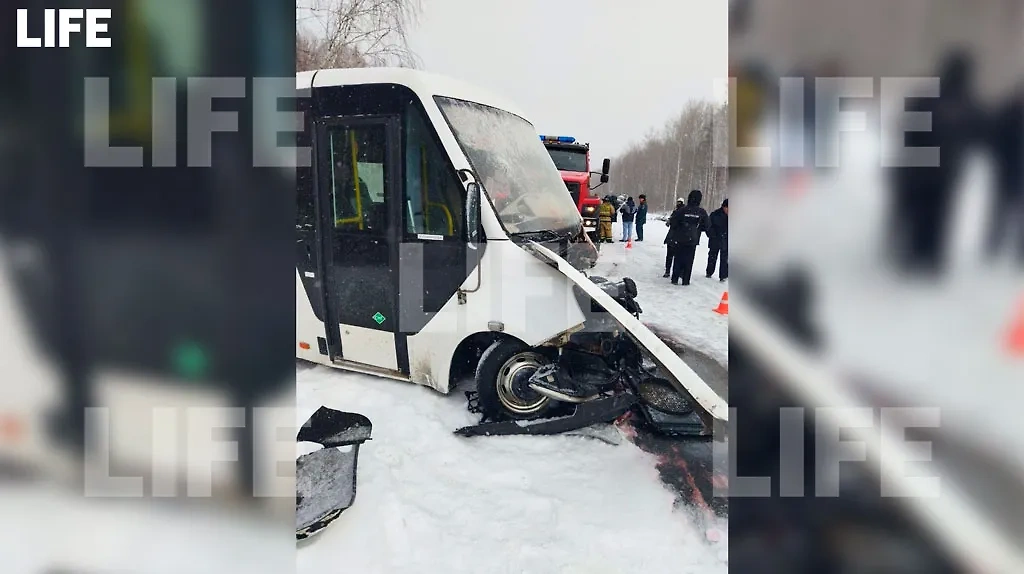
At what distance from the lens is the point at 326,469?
2586mm

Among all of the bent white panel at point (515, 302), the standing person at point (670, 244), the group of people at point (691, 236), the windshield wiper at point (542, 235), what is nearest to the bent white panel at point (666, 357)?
the bent white panel at point (515, 302)

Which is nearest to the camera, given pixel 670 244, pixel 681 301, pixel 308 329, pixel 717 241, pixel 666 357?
pixel 666 357

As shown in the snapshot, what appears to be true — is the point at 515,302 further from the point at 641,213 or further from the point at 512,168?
the point at 641,213

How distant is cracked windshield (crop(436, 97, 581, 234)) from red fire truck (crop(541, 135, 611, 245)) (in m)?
8.14

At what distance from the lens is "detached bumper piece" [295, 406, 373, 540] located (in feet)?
7.38

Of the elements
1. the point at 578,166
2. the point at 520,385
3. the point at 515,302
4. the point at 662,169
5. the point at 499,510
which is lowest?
the point at 499,510

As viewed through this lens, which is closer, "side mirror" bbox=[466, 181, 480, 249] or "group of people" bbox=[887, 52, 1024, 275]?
"group of people" bbox=[887, 52, 1024, 275]

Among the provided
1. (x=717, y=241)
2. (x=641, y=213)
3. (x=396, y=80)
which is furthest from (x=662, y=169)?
(x=396, y=80)

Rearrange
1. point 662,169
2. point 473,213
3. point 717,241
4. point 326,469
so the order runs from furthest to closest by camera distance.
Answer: point 662,169 → point 717,241 → point 473,213 → point 326,469

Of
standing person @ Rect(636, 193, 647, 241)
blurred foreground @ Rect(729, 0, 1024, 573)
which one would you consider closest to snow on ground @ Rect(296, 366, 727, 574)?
blurred foreground @ Rect(729, 0, 1024, 573)

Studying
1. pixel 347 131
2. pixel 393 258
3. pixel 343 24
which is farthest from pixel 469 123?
pixel 343 24

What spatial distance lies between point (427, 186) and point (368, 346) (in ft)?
4.27

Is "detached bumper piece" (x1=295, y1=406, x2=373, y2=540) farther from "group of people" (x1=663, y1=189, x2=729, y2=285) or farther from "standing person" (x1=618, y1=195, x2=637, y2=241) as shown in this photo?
"standing person" (x1=618, y1=195, x2=637, y2=241)

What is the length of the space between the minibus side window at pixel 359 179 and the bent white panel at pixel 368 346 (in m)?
0.76
